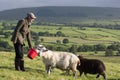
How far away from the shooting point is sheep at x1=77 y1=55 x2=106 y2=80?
2077cm

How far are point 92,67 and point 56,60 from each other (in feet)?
8.35

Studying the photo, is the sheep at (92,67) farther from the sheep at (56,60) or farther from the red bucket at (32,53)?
the red bucket at (32,53)

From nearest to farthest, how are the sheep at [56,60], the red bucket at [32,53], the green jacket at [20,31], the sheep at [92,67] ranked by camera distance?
1. the green jacket at [20,31]
2. the red bucket at [32,53]
3. the sheep at [56,60]
4. the sheep at [92,67]

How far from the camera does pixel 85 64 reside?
21.3 meters

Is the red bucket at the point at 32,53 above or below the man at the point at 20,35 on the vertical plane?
below

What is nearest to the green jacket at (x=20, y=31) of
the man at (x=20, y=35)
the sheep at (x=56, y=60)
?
the man at (x=20, y=35)

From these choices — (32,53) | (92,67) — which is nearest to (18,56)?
(32,53)

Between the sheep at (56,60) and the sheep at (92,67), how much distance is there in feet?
3.92

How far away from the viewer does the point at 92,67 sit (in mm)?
20984

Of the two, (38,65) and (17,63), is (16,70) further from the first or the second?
(38,65)

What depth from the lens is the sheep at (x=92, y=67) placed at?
20.8 m

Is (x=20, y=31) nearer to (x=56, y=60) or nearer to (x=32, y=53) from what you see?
(x=32, y=53)

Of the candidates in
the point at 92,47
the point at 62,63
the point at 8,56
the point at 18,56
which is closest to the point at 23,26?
the point at 18,56

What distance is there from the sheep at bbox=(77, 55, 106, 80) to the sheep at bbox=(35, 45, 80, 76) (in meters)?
1.19
